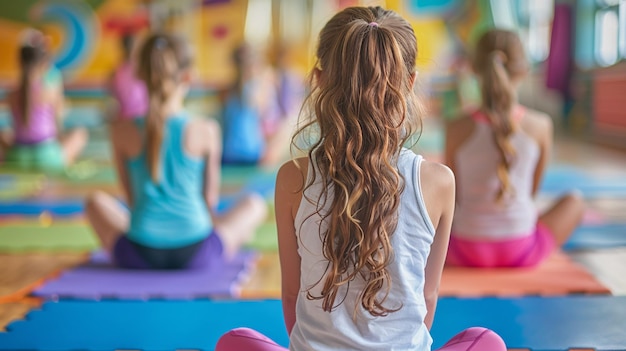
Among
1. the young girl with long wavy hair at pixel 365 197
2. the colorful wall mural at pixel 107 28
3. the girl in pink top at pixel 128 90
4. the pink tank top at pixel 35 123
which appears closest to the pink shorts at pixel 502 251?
the young girl with long wavy hair at pixel 365 197

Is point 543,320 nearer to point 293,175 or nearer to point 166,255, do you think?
point 293,175

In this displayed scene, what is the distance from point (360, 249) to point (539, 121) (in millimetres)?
1660

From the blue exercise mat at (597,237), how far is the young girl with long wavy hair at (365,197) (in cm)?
216

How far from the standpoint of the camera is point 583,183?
Answer: 520cm

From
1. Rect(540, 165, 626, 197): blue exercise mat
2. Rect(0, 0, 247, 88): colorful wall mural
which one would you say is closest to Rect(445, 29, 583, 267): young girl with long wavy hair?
Rect(540, 165, 626, 197): blue exercise mat

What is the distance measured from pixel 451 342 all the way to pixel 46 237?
2661 millimetres

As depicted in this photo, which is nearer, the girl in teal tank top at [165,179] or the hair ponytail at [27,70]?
the girl in teal tank top at [165,179]

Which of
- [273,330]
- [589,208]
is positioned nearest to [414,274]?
[273,330]

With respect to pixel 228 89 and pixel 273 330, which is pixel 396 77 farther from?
pixel 228 89

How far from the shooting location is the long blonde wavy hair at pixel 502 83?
2.76 meters

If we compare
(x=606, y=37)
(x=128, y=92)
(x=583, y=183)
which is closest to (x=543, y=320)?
(x=583, y=183)

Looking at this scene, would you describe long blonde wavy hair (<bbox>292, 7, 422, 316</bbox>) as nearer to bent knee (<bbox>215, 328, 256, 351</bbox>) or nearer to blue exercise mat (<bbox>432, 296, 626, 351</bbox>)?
bent knee (<bbox>215, 328, 256, 351</bbox>)

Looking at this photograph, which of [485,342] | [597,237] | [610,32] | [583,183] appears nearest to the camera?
[485,342]

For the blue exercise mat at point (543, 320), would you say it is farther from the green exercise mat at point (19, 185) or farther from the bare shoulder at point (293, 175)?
the green exercise mat at point (19, 185)
